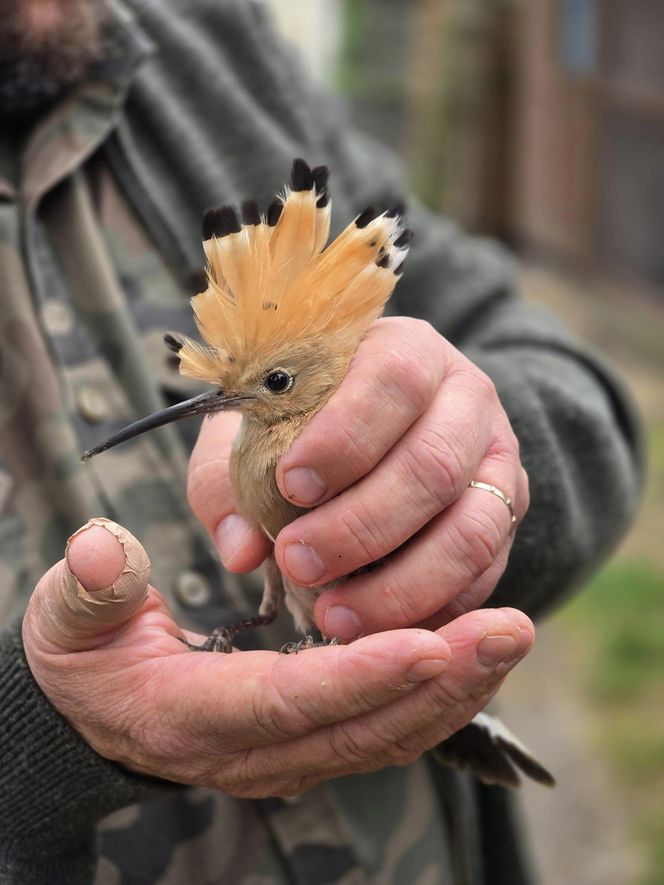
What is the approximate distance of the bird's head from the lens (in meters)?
1.32

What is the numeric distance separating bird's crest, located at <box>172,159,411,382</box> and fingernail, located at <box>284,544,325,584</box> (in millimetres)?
272

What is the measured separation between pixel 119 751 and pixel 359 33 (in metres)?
10.6

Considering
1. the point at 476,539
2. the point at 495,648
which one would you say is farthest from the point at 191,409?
the point at 495,648

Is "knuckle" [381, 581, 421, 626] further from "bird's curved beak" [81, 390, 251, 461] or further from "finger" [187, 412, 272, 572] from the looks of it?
"bird's curved beak" [81, 390, 251, 461]

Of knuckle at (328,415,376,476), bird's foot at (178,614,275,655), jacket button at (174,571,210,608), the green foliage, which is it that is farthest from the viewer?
the green foliage

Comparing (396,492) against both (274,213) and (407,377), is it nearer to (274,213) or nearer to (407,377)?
(407,377)

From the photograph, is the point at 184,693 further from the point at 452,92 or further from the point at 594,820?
the point at 452,92

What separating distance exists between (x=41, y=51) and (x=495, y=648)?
1359 mm

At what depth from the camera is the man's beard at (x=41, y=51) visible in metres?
1.87

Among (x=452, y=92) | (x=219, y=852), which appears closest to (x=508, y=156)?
(x=452, y=92)

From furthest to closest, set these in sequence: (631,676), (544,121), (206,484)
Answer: (544,121), (631,676), (206,484)

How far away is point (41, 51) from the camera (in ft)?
6.23

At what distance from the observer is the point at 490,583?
1.33 metres

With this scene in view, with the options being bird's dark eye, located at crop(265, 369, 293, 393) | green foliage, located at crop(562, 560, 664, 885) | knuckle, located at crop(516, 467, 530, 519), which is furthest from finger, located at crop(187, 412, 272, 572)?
green foliage, located at crop(562, 560, 664, 885)
